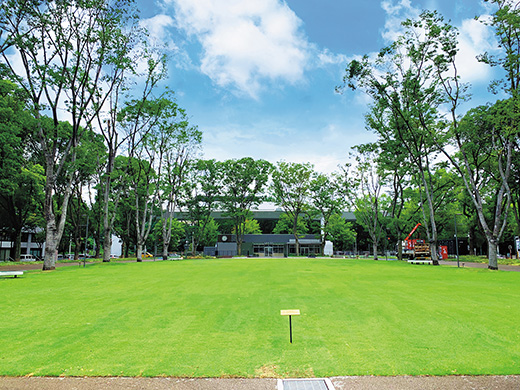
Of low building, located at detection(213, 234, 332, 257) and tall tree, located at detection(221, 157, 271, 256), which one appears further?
low building, located at detection(213, 234, 332, 257)

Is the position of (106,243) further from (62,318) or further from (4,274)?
(62,318)

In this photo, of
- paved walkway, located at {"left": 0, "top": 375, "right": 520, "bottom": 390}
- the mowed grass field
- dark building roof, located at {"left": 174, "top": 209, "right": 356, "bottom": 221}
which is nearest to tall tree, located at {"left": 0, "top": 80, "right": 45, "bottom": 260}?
the mowed grass field

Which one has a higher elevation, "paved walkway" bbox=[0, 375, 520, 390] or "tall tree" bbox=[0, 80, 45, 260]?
"tall tree" bbox=[0, 80, 45, 260]

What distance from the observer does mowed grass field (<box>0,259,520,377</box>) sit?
5375mm

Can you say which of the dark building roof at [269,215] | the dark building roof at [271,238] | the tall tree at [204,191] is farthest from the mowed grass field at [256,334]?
the dark building roof at [269,215]

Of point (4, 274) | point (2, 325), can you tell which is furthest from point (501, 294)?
point (4, 274)

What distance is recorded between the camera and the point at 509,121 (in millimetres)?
24344

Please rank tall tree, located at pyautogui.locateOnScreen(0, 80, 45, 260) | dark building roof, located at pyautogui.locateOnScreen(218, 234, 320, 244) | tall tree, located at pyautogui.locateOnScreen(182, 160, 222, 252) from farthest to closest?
dark building roof, located at pyautogui.locateOnScreen(218, 234, 320, 244), tall tree, located at pyautogui.locateOnScreen(182, 160, 222, 252), tall tree, located at pyautogui.locateOnScreen(0, 80, 45, 260)

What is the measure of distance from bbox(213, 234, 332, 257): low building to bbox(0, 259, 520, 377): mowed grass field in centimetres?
5968

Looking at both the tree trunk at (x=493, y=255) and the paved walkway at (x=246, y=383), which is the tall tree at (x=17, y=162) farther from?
the tree trunk at (x=493, y=255)

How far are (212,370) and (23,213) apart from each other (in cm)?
4365

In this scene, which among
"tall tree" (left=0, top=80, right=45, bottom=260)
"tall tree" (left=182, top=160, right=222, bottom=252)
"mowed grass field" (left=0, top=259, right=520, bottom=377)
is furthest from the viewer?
"tall tree" (left=182, top=160, right=222, bottom=252)

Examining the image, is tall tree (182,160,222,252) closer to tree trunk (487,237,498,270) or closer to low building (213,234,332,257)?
low building (213,234,332,257)

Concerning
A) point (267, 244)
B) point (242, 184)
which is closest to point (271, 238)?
point (267, 244)
